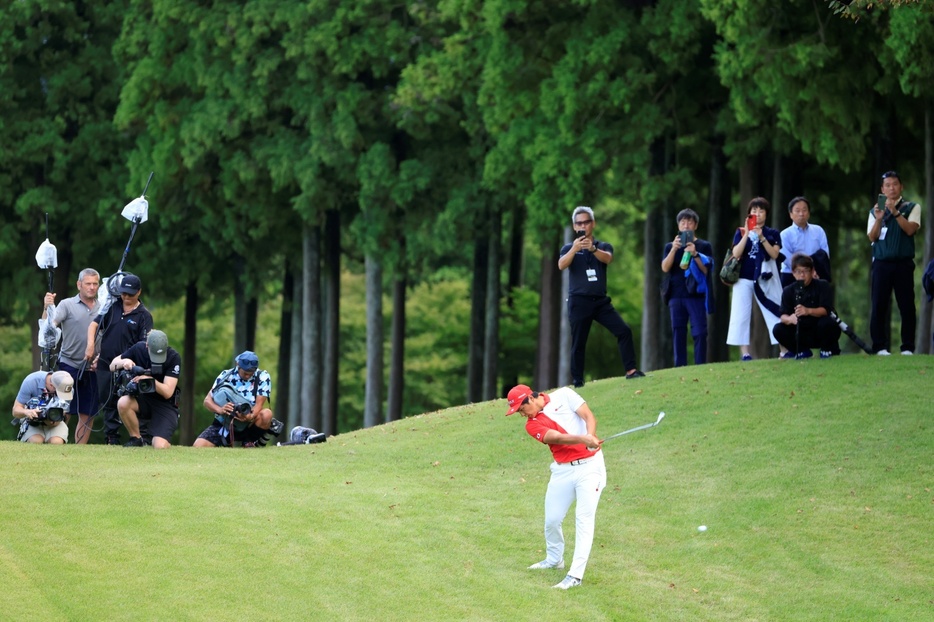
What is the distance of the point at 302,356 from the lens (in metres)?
35.5

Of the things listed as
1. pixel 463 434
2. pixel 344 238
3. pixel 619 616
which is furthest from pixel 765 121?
pixel 344 238

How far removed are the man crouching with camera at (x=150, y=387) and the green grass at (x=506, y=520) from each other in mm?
446

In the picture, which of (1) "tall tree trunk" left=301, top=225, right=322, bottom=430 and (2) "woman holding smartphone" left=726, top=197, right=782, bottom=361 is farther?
(1) "tall tree trunk" left=301, top=225, right=322, bottom=430

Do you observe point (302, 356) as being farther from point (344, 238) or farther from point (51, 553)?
point (51, 553)

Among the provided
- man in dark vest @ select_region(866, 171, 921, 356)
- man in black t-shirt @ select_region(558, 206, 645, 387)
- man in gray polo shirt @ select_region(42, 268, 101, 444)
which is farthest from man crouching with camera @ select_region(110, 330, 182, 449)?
man in dark vest @ select_region(866, 171, 921, 356)

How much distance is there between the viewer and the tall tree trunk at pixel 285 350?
38.2 m

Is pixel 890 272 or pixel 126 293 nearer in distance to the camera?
pixel 126 293

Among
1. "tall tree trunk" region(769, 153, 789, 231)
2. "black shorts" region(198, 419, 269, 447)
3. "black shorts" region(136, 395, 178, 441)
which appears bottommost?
"black shorts" region(198, 419, 269, 447)

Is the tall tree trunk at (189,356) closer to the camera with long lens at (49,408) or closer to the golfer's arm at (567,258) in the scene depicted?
the camera with long lens at (49,408)

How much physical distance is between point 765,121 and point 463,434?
9.17m

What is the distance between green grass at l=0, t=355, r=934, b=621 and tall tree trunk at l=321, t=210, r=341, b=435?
15.4 meters

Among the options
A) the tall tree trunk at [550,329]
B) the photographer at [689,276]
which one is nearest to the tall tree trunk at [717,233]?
the tall tree trunk at [550,329]

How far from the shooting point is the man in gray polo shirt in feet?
57.1

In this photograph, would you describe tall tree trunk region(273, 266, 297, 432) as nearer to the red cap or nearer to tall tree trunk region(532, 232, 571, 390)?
tall tree trunk region(532, 232, 571, 390)
